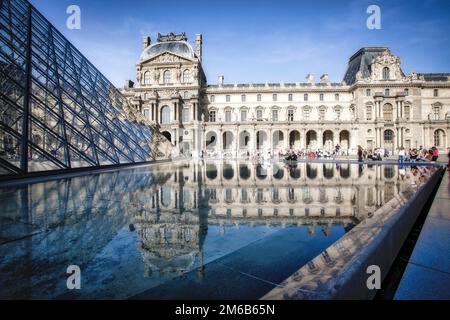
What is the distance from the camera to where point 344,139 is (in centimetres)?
4331

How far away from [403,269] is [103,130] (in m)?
15.7

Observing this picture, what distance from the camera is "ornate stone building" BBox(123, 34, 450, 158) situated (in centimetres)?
3975

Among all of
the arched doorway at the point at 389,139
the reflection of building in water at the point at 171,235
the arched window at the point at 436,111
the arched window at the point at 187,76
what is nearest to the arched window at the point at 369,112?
the arched doorway at the point at 389,139

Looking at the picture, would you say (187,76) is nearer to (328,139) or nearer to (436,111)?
(328,139)

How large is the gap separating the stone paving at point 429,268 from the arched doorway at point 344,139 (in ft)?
145

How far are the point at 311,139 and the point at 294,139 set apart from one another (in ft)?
10.6

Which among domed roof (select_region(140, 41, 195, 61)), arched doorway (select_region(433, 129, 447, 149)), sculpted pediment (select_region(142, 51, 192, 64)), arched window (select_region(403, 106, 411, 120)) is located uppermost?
domed roof (select_region(140, 41, 195, 61))

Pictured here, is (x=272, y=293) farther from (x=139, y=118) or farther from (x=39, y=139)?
(x=139, y=118)

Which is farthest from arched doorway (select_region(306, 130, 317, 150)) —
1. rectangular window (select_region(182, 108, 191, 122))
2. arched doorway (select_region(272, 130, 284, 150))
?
rectangular window (select_region(182, 108, 191, 122))

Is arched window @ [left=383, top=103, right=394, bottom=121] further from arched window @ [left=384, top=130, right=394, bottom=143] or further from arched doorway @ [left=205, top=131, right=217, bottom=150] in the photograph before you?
arched doorway @ [left=205, top=131, right=217, bottom=150]

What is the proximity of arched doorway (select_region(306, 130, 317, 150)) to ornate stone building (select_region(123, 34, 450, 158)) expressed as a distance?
0.58ft

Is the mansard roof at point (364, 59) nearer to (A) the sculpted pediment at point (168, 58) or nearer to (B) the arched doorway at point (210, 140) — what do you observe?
(B) the arched doorway at point (210, 140)

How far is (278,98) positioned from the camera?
1769 inches

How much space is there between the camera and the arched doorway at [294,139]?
43516 millimetres
